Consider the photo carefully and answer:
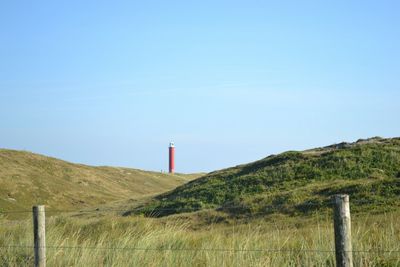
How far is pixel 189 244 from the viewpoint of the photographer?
10281 millimetres

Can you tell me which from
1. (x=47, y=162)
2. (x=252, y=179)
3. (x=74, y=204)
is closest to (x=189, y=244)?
(x=252, y=179)

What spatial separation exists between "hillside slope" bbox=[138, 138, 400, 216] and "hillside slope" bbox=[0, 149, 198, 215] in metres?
10.4

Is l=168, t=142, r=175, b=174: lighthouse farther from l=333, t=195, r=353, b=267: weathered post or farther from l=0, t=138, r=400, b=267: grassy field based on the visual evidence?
l=333, t=195, r=353, b=267: weathered post

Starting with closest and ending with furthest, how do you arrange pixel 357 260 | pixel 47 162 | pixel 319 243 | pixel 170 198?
pixel 357 260, pixel 319 243, pixel 170 198, pixel 47 162

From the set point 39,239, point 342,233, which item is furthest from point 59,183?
point 342,233

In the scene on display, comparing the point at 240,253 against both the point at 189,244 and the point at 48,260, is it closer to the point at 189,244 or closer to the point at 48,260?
the point at 189,244

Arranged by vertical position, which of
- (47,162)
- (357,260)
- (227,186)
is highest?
(47,162)

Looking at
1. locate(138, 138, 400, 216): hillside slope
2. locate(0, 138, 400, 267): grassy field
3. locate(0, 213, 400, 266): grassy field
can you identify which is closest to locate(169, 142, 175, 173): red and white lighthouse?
locate(0, 138, 400, 267): grassy field

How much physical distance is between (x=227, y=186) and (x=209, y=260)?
28761 mm

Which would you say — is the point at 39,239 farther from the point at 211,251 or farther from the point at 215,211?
the point at 215,211

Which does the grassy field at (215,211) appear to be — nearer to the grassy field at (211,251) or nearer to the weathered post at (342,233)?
the grassy field at (211,251)

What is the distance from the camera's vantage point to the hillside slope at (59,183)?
147ft

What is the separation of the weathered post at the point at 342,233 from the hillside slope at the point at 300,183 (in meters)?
16.6

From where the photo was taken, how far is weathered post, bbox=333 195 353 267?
20.9 feet
